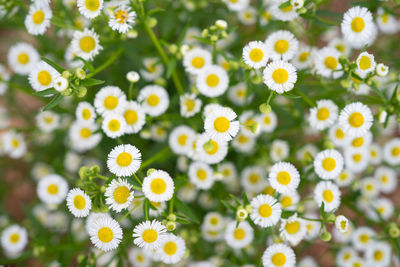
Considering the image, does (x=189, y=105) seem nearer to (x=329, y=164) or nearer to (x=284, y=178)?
(x=284, y=178)

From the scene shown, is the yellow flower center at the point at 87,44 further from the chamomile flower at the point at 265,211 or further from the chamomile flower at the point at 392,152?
the chamomile flower at the point at 392,152

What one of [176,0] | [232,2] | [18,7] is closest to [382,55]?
[232,2]

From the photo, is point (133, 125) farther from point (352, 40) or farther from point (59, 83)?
point (352, 40)

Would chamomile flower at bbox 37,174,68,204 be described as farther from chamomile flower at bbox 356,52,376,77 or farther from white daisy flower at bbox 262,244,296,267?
chamomile flower at bbox 356,52,376,77

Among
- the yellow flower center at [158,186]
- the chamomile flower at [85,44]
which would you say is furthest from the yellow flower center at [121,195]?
the chamomile flower at [85,44]

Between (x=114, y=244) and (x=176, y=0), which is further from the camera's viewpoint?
(x=176, y=0)
